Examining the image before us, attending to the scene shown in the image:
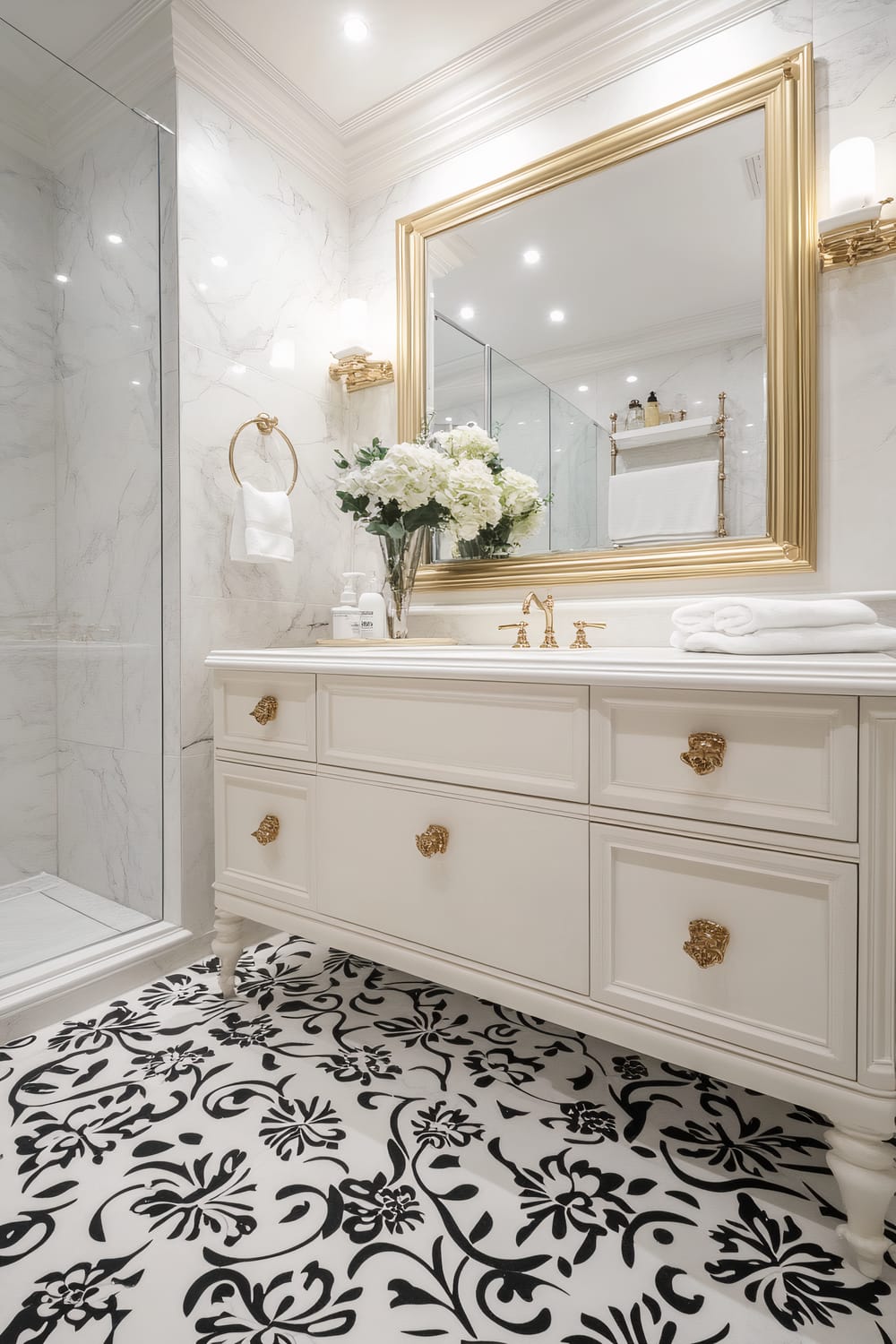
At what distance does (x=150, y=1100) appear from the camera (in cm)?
127

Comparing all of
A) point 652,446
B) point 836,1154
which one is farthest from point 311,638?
point 836,1154

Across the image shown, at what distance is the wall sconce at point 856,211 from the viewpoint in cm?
134

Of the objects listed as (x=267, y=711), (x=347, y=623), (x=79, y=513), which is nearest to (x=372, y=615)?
(x=347, y=623)

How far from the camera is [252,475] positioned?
1992 mm

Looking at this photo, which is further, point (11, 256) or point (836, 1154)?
point (11, 256)

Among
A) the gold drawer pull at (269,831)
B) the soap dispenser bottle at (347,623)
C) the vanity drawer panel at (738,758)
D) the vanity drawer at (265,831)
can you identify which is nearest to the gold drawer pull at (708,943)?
the vanity drawer panel at (738,758)

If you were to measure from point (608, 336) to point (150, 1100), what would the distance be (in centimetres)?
194

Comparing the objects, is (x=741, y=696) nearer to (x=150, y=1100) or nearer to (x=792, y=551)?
(x=792, y=551)

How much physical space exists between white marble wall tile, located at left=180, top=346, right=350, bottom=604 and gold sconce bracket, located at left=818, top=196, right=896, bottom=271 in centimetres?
144

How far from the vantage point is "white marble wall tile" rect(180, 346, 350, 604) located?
1.83 m

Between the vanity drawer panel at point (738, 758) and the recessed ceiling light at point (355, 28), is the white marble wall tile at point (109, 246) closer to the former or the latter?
the recessed ceiling light at point (355, 28)

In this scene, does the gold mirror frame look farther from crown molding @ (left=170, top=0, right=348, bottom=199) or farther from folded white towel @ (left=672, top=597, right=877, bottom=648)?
crown molding @ (left=170, top=0, right=348, bottom=199)

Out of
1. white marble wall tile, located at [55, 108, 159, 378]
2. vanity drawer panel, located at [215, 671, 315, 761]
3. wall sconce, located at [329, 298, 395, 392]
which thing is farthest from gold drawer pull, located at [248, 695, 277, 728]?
wall sconce, located at [329, 298, 395, 392]

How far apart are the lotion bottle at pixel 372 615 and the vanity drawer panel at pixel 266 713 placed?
386 mm
